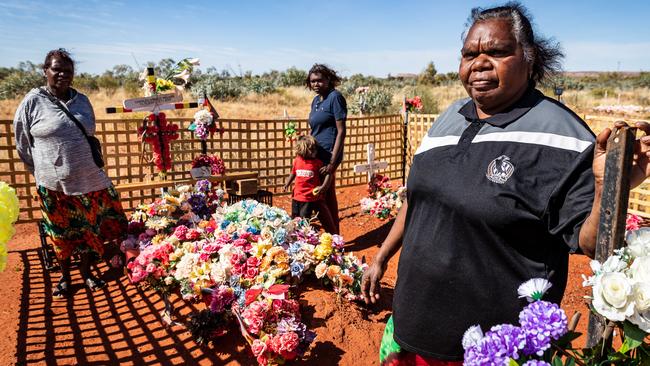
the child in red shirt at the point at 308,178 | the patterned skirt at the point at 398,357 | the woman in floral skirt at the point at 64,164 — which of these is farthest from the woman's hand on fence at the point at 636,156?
the woman in floral skirt at the point at 64,164

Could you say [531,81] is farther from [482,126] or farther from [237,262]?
[237,262]

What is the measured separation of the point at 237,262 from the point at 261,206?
Answer: 0.88m

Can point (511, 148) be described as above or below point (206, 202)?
→ above

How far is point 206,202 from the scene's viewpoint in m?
4.45

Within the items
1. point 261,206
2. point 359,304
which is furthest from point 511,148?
point 261,206

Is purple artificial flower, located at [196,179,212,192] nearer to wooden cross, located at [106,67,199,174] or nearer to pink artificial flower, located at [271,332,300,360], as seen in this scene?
wooden cross, located at [106,67,199,174]

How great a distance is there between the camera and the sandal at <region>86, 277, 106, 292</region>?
3.93 meters

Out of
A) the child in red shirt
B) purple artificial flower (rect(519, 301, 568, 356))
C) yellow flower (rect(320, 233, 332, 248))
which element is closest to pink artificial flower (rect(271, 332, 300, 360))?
yellow flower (rect(320, 233, 332, 248))

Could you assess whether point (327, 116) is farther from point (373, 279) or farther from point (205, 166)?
point (373, 279)

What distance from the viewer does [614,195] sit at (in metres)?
0.94

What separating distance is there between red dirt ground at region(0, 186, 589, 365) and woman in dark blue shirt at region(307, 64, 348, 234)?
1.34 m

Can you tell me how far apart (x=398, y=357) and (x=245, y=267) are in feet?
6.00

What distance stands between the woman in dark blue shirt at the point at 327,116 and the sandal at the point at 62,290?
254 cm

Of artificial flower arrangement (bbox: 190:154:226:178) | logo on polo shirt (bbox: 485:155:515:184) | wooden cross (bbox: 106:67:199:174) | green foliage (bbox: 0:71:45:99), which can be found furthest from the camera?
green foliage (bbox: 0:71:45:99)
